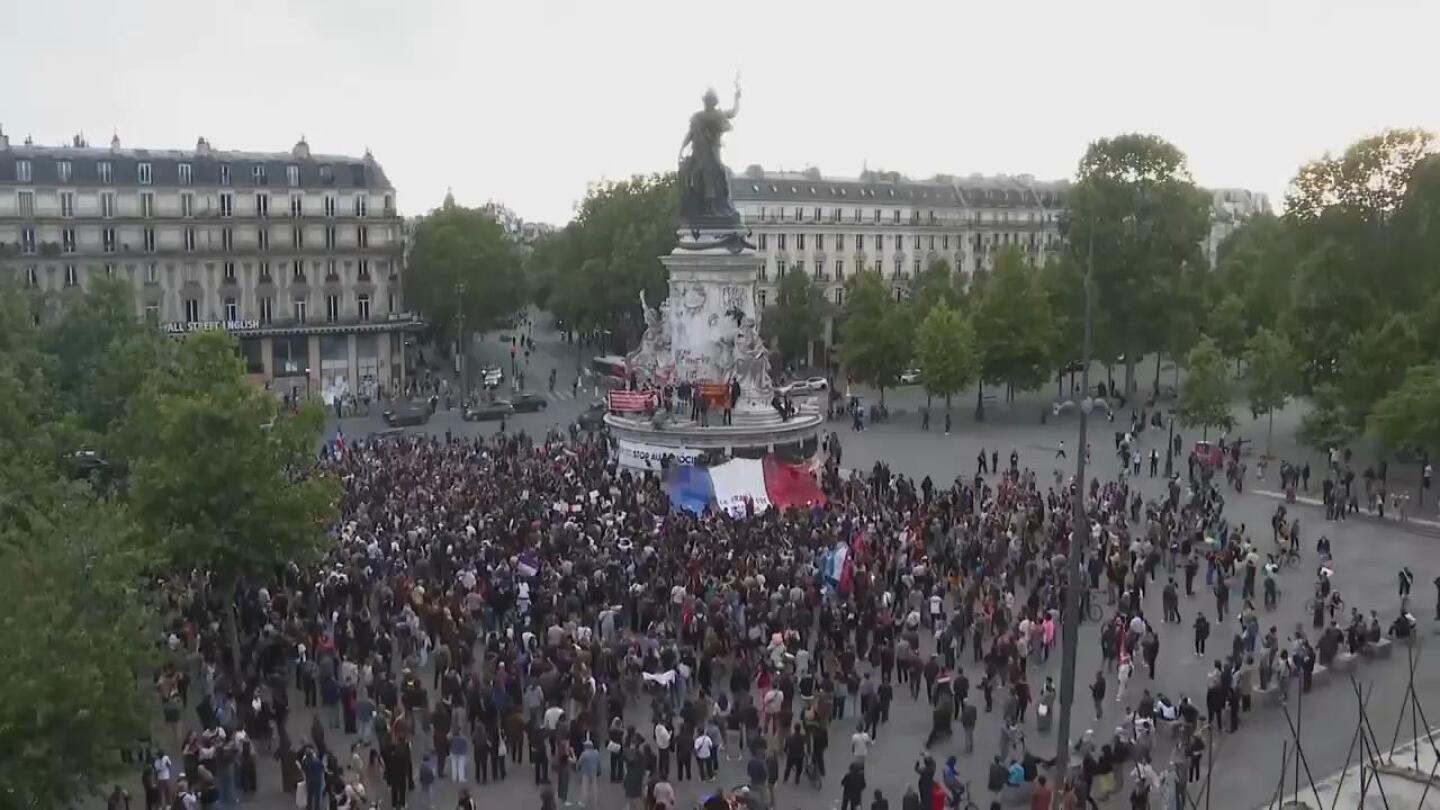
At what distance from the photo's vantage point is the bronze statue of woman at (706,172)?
42844mm

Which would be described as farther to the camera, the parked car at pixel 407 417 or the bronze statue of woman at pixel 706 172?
the parked car at pixel 407 417

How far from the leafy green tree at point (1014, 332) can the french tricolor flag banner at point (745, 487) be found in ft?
81.6

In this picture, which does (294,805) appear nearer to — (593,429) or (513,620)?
(513,620)

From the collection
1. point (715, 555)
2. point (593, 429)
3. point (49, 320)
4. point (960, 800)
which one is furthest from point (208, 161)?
point (960, 800)

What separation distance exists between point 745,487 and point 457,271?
1841 inches

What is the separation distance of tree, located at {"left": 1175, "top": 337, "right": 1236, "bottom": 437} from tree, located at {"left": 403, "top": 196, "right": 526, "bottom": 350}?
42516 millimetres

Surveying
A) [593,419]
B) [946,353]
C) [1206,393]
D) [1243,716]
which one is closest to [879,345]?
[946,353]

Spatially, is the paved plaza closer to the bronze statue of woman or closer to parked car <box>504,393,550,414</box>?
the bronze statue of woman

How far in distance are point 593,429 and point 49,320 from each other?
20.4 m

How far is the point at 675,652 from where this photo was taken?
20.4 metres

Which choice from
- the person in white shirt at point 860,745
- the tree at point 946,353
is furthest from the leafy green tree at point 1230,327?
the person in white shirt at point 860,745

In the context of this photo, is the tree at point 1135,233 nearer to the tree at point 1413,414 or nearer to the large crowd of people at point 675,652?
the tree at point 1413,414

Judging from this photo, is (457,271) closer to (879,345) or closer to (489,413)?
(489,413)

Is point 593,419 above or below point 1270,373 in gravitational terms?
below
